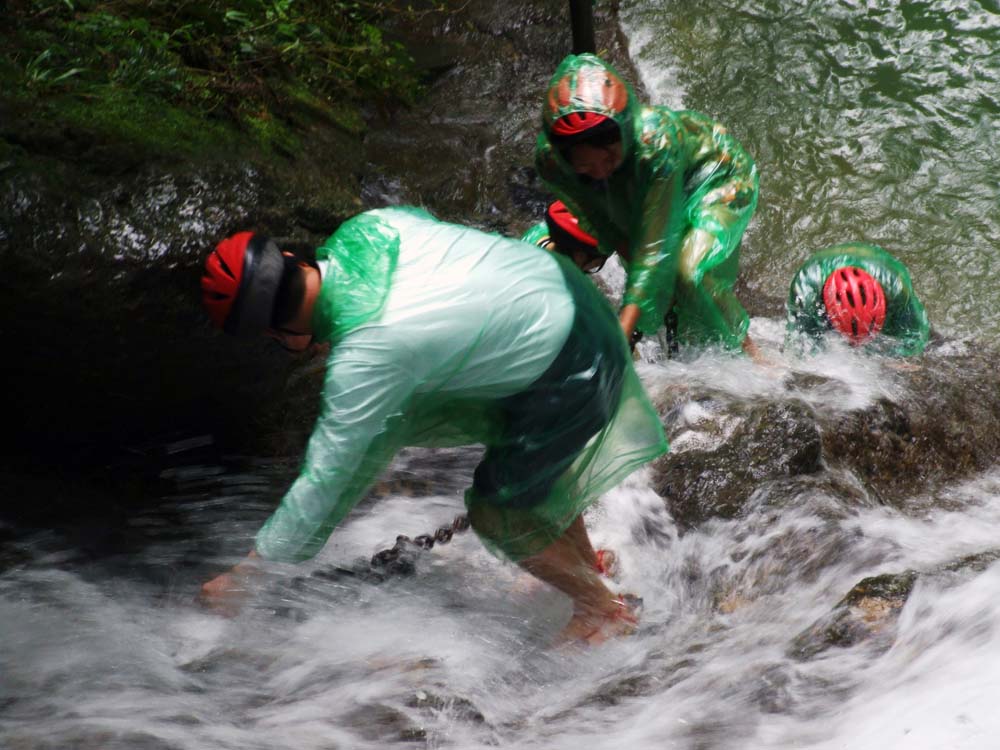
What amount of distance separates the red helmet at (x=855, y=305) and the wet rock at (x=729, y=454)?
32.9 inches

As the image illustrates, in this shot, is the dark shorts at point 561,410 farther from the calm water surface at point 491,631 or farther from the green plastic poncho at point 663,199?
the green plastic poncho at point 663,199

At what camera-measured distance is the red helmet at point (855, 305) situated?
15.9ft

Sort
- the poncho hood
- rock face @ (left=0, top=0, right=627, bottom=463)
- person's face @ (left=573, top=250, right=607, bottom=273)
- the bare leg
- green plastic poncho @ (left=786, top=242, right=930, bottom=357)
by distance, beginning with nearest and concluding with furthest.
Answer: the bare leg, the poncho hood, rock face @ (left=0, top=0, right=627, bottom=463), person's face @ (left=573, top=250, right=607, bottom=273), green plastic poncho @ (left=786, top=242, right=930, bottom=357)

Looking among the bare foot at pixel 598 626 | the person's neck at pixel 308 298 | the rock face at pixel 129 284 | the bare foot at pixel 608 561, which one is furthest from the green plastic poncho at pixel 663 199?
the person's neck at pixel 308 298

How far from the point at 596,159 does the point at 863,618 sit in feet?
6.06

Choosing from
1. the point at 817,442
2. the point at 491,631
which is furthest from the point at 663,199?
the point at 491,631

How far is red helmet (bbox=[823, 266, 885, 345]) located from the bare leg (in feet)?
6.67

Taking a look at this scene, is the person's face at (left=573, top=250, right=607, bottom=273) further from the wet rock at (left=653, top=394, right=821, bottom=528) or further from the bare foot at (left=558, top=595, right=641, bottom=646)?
the bare foot at (left=558, top=595, right=641, bottom=646)

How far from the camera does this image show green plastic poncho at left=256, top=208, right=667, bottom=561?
2.46m

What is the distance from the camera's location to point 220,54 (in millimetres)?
6074

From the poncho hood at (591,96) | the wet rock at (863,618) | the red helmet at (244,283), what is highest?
the poncho hood at (591,96)

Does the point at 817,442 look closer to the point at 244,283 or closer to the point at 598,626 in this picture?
the point at 598,626

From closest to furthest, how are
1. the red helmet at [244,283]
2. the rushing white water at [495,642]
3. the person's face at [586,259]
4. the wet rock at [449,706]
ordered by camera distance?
the red helmet at [244,283]
the rushing white water at [495,642]
the wet rock at [449,706]
the person's face at [586,259]

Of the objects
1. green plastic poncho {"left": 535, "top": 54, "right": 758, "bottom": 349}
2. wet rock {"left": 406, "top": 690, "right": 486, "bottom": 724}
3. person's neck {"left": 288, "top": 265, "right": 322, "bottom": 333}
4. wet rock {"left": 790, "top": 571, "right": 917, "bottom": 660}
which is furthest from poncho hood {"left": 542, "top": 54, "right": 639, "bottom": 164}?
wet rock {"left": 406, "top": 690, "right": 486, "bottom": 724}
